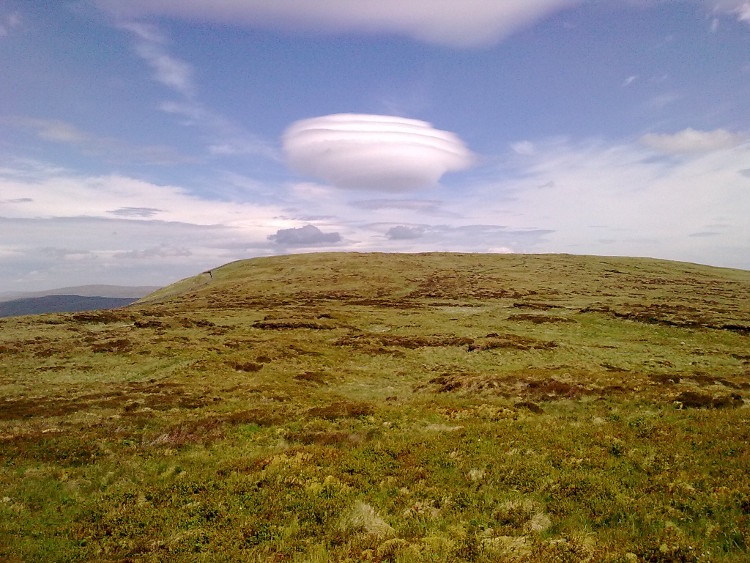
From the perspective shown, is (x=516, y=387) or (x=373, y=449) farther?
(x=516, y=387)

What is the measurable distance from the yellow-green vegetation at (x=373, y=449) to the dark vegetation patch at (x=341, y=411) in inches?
4.6

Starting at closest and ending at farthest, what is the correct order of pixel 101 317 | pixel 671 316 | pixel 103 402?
pixel 103 402, pixel 671 316, pixel 101 317

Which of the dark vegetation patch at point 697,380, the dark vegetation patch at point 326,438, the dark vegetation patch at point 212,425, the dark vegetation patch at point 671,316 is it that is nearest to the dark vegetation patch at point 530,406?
the dark vegetation patch at point 326,438

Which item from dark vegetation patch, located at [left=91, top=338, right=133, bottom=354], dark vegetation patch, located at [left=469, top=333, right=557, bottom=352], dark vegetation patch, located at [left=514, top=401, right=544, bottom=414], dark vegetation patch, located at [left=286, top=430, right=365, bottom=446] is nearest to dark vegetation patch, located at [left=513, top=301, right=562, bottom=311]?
dark vegetation patch, located at [left=469, top=333, right=557, bottom=352]

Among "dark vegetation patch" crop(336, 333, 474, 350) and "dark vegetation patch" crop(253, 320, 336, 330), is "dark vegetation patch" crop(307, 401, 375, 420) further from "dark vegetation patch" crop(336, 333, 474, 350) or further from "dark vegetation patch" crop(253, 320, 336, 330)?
"dark vegetation patch" crop(253, 320, 336, 330)

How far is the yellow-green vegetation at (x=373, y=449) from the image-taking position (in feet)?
32.8

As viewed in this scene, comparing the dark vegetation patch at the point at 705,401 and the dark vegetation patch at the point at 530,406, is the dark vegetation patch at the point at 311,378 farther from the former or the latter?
the dark vegetation patch at the point at 705,401

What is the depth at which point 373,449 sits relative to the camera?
1574 cm

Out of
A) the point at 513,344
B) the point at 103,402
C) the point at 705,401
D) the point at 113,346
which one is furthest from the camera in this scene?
the point at 513,344

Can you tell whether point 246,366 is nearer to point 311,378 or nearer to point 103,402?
point 311,378

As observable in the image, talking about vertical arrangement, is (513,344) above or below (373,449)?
below

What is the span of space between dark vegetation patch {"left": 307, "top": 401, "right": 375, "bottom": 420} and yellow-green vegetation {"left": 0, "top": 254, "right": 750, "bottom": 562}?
0.12 m

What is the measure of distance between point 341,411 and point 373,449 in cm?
586

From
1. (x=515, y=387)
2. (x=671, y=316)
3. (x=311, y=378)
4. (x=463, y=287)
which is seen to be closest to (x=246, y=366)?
(x=311, y=378)
